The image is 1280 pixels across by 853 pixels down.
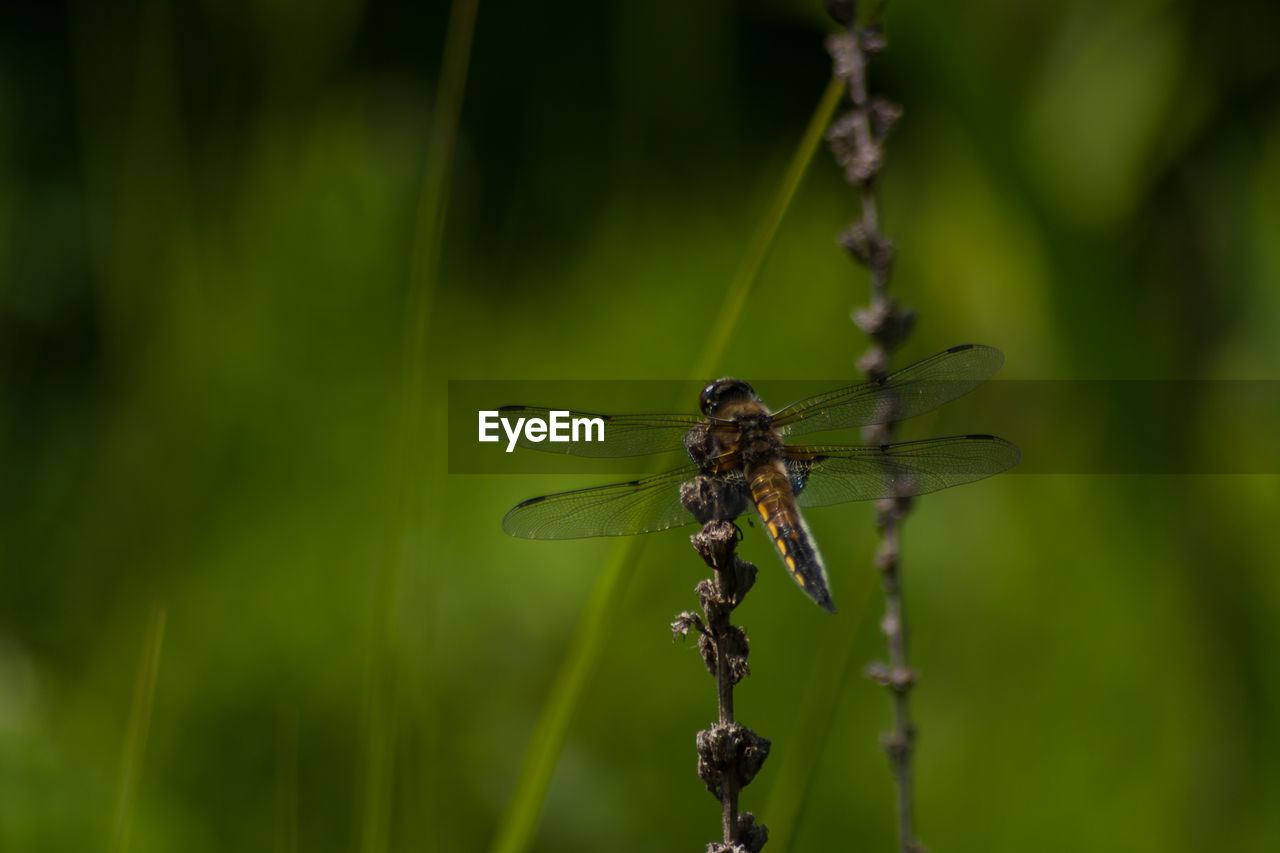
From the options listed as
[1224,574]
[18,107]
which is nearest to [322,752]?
[1224,574]

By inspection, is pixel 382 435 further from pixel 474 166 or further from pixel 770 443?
pixel 770 443

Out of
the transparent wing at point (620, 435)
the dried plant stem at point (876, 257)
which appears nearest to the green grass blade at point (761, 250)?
the dried plant stem at point (876, 257)

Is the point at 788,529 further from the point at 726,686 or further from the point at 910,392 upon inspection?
the point at 726,686

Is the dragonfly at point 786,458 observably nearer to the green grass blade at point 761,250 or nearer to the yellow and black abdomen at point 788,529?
the yellow and black abdomen at point 788,529

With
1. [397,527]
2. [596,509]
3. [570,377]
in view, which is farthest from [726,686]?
[570,377]

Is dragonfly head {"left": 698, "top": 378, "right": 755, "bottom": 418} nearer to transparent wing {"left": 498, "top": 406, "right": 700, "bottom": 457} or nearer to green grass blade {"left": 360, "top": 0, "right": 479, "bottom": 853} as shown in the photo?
transparent wing {"left": 498, "top": 406, "right": 700, "bottom": 457}

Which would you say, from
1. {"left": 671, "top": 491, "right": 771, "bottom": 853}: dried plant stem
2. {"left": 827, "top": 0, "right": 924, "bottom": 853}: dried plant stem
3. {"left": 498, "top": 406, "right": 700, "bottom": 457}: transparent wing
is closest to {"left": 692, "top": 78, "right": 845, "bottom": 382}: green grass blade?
{"left": 827, "top": 0, "right": 924, "bottom": 853}: dried plant stem
